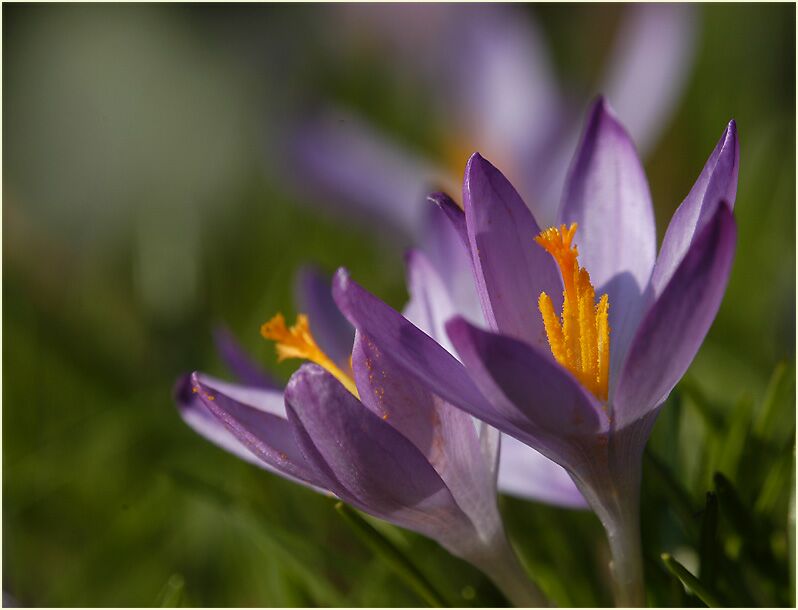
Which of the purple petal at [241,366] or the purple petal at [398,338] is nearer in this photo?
the purple petal at [398,338]

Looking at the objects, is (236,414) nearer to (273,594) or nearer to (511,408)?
(511,408)

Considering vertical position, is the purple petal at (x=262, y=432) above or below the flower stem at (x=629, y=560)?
above

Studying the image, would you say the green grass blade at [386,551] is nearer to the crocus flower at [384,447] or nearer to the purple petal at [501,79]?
the crocus flower at [384,447]

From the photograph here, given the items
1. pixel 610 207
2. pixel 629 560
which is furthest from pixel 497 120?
pixel 629 560

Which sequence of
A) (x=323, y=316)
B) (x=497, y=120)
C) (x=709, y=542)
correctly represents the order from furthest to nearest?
(x=497, y=120), (x=323, y=316), (x=709, y=542)

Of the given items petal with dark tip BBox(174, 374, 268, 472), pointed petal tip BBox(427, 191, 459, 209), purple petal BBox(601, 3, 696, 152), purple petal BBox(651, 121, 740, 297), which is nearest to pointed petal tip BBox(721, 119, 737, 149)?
purple petal BBox(651, 121, 740, 297)

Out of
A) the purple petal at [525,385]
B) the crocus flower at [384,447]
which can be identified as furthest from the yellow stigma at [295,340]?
the purple petal at [525,385]

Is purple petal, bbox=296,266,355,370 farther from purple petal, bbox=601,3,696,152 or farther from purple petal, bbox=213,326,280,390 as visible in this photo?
purple petal, bbox=601,3,696,152

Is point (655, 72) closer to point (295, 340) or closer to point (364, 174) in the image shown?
point (364, 174)
